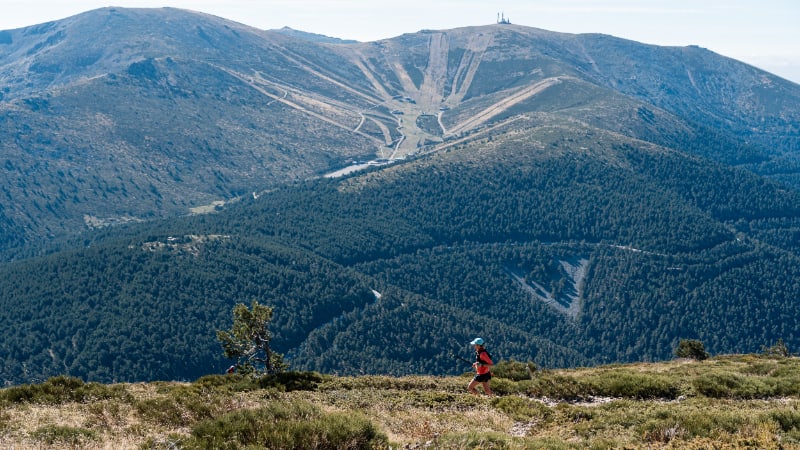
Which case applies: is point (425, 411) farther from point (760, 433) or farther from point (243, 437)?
point (760, 433)

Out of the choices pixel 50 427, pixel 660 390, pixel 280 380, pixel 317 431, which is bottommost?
pixel 280 380

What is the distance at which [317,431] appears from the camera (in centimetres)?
2000

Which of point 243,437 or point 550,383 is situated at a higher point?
point 243,437

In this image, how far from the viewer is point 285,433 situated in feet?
65.5

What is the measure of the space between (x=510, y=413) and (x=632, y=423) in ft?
19.3

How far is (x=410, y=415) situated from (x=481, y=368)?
7.21 meters

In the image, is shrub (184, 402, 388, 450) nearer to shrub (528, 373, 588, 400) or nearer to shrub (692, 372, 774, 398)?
shrub (528, 373, 588, 400)

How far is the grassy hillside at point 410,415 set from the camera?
2023 centimetres

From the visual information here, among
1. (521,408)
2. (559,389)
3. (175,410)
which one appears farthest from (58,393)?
(559,389)

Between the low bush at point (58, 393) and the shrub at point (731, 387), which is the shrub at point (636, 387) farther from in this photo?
the low bush at point (58, 393)

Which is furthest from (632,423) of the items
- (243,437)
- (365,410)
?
(243,437)

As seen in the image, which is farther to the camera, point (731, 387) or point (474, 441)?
point (731, 387)

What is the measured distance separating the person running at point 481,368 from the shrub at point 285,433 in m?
11.3

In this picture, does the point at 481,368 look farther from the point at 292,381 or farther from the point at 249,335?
A: the point at 249,335
